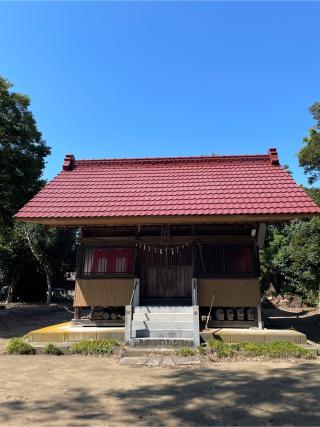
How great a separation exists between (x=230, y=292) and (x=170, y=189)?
12.4ft

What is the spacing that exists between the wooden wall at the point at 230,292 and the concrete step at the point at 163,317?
0.79 metres

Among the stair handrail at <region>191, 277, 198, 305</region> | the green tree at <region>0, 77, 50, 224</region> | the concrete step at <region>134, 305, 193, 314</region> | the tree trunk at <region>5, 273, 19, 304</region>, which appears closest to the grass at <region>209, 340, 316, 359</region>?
the stair handrail at <region>191, 277, 198, 305</region>

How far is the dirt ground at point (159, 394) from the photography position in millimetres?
4309

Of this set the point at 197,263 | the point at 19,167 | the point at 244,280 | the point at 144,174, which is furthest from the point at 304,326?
the point at 19,167

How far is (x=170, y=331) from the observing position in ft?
29.6

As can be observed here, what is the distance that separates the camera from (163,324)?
31.0ft

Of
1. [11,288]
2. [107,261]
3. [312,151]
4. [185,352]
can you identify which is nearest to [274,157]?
[312,151]

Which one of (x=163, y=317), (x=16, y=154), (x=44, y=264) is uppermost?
(x=16, y=154)

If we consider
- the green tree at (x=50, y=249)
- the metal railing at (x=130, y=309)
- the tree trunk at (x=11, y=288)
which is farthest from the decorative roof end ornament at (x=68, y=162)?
the tree trunk at (x=11, y=288)

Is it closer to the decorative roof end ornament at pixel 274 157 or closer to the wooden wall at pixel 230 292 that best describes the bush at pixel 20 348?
the wooden wall at pixel 230 292

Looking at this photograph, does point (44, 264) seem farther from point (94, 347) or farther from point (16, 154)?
point (94, 347)

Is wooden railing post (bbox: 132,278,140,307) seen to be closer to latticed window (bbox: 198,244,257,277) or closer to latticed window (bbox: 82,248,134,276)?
latticed window (bbox: 82,248,134,276)

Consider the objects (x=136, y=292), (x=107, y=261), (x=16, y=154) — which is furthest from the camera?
(x=16, y=154)

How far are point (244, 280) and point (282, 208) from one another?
2346mm
